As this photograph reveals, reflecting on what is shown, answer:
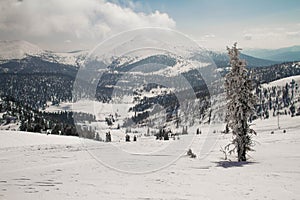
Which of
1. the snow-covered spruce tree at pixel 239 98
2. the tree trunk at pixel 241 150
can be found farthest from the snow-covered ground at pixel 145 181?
the snow-covered spruce tree at pixel 239 98

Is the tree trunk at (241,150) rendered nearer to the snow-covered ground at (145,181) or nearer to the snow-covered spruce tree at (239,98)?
the snow-covered spruce tree at (239,98)

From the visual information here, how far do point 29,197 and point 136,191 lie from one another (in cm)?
646

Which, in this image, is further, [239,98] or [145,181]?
[239,98]

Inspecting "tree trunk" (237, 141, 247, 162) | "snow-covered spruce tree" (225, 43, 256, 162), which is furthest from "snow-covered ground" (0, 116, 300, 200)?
"snow-covered spruce tree" (225, 43, 256, 162)

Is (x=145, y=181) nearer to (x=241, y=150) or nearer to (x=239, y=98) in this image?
(x=241, y=150)

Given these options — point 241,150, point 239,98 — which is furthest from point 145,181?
point 239,98

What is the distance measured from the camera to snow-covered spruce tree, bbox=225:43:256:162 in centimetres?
3072

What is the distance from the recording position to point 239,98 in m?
30.8

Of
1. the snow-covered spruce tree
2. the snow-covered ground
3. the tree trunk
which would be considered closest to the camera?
the snow-covered ground

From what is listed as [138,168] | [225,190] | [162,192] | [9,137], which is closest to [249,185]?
[225,190]

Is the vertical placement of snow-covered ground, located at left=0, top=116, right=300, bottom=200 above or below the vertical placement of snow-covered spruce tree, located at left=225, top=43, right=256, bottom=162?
below

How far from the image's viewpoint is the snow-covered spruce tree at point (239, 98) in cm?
3072

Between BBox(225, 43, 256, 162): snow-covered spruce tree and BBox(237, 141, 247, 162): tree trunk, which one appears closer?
BBox(225, 43, 256, 162): snow-covered spruce tree

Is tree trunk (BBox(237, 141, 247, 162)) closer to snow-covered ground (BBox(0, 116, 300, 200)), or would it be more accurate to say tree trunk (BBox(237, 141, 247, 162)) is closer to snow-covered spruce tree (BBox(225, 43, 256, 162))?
snow-covered spruce tree (BBox(225, 43, 256, 162))
